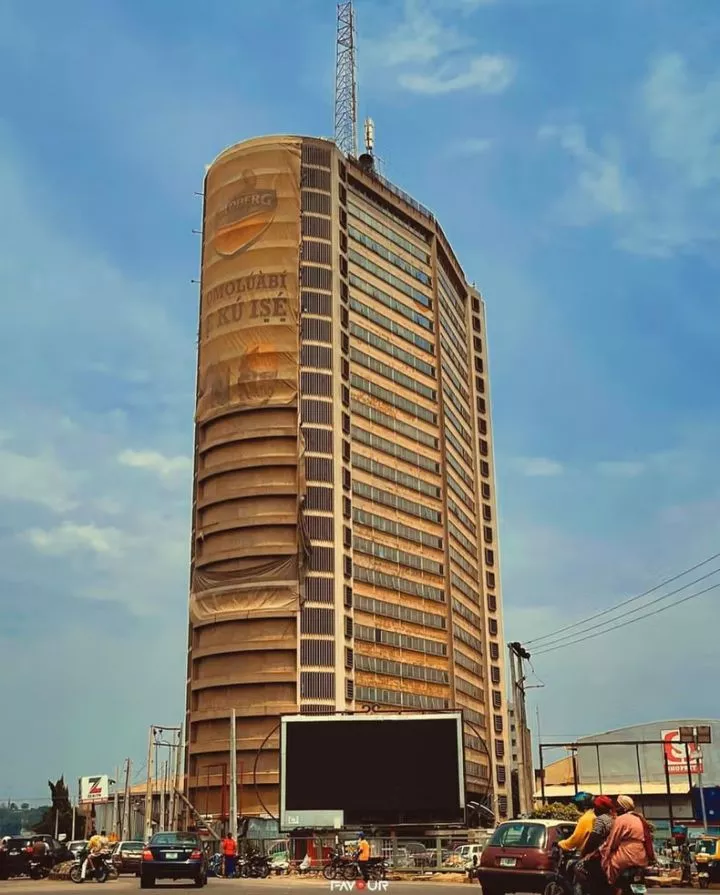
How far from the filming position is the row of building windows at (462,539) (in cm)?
12196

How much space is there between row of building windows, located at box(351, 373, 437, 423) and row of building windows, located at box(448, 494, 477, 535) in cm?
947

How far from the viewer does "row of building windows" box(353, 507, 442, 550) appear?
108438 millimetres

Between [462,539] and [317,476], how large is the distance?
29.2 metres

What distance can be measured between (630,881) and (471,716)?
112m

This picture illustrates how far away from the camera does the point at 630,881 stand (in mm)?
12875

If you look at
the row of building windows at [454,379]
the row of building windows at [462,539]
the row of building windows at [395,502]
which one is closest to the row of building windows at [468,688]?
the row of building windows at [462,539]

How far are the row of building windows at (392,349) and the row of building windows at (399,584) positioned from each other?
24.0 m

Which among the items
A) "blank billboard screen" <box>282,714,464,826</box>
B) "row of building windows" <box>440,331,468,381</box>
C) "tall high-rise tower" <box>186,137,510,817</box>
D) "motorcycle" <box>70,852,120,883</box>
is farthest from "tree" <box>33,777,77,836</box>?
"motorcycle" <box>70,852,120,883</box>

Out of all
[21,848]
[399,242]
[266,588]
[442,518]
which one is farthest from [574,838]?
[399,242]

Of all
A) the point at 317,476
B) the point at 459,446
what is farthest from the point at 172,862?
the point at 459,446

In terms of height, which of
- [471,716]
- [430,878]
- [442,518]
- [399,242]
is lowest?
[430,878]

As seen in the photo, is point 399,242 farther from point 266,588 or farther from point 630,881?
point 630,881

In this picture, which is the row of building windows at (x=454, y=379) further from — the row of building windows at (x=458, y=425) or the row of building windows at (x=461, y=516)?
the row of building windows at (x=461, y=516)

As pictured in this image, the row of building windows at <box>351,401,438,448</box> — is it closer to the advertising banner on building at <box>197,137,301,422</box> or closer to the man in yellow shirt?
the advertising banner on building at <box>197,137,301,422</box>
